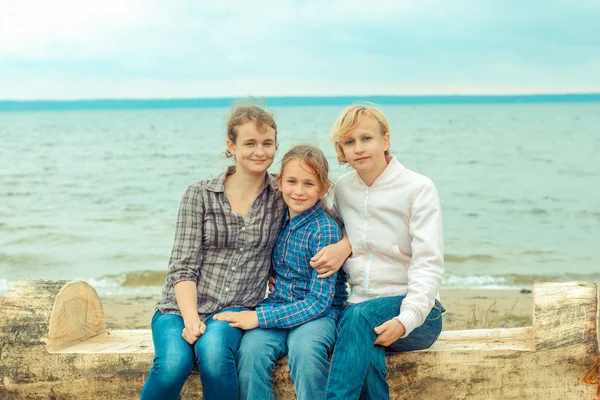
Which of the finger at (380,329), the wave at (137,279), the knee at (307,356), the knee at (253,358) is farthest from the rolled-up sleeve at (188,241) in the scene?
the wave at (137,279)

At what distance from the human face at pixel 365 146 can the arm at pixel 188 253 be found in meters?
0.75

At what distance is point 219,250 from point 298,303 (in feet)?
1.66

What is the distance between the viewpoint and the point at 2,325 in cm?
327

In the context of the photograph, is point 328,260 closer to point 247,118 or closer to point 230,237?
point 230,237

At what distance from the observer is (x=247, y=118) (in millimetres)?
3324

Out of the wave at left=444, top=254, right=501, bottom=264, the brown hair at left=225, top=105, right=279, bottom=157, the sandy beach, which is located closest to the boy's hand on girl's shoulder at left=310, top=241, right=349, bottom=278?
the brown hair at left=225, top=105, right=279, bottom=157

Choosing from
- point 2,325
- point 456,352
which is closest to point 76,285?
point 2,325

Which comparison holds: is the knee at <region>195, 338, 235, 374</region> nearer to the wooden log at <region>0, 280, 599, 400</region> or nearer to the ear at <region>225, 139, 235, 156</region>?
the wooden log at <region>0, 280, 599, 400</region>

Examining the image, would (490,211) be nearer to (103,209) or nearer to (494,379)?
(103,209)

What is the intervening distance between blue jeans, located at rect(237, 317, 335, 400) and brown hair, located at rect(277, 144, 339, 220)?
2.15ft

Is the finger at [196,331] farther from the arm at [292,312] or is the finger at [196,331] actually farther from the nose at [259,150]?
the nose at [259,150]

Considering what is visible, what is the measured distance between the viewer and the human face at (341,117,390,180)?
10.4ft

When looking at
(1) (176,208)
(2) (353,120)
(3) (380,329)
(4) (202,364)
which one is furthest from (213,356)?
(1) (176,208)

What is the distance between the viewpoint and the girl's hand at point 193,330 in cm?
297
